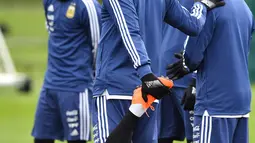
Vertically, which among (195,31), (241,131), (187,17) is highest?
(187,17)

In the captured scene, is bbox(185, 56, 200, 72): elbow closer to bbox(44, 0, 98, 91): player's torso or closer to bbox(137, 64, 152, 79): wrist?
bbox(137, 64, 152, 79): wrist

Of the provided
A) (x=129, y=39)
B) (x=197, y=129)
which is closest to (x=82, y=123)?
(x=197, y=129)

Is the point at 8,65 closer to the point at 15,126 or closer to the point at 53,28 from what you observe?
the point at 15,126

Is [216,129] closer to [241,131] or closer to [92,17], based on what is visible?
[241,131]

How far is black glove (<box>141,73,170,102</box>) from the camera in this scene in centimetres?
737

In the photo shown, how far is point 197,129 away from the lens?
8.34 meters

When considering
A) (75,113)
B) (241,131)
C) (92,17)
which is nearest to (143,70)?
(241,131)

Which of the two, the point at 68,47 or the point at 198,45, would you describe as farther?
the point at 68,47

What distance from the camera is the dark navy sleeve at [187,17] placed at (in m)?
7.93

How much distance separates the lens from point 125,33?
24.9 ft

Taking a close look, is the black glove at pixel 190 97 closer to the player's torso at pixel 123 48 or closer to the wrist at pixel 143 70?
the player's torso at pixel 123 48

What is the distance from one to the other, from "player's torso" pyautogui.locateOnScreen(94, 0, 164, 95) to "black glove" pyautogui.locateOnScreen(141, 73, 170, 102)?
0.42 meters

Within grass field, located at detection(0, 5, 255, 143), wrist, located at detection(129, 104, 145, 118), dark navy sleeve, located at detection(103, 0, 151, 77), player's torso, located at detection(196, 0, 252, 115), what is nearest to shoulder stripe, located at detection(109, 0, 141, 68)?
dark navy sleeve, located at detection(103, 0, 151, 77)

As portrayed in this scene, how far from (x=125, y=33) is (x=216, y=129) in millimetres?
1190
